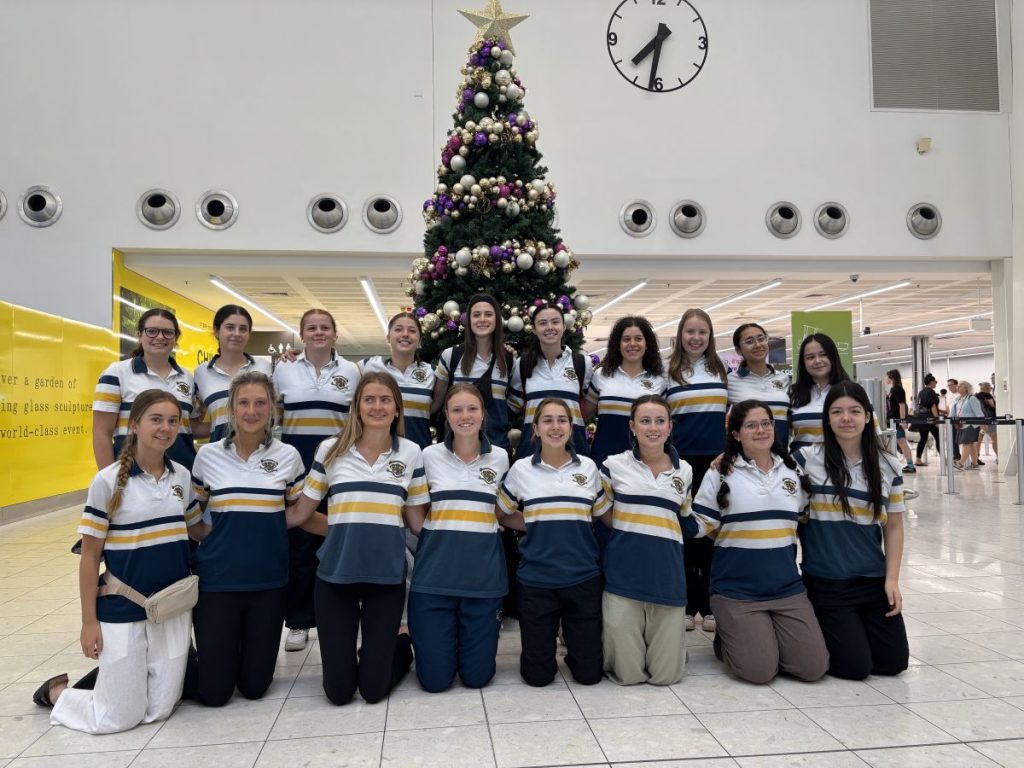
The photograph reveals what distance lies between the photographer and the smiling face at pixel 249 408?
2896mm

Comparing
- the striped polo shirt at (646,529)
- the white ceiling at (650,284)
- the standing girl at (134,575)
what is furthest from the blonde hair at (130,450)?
the white ceiling at (650,284)

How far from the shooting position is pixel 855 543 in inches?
123

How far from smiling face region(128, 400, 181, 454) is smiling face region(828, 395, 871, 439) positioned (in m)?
2.65

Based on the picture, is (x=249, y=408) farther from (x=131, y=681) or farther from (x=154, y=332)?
(x=131, y=681)

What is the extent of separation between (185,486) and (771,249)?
29.2 ft

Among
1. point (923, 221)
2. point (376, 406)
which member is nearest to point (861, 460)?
point (376, 406)

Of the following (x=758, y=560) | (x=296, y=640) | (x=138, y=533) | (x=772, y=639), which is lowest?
(x=296, y=640)

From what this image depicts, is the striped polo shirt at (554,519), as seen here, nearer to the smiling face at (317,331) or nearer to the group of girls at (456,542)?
the group of girls at (456,542)

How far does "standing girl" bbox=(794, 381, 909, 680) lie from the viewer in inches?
121

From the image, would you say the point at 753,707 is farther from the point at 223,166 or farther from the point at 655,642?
the point at 223,166

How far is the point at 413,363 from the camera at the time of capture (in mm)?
3770

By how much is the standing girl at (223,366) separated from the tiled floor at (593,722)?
4.03 ft

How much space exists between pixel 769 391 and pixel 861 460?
2.37 ft

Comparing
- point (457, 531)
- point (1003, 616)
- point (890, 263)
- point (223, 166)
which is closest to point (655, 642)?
point (457, 531)
